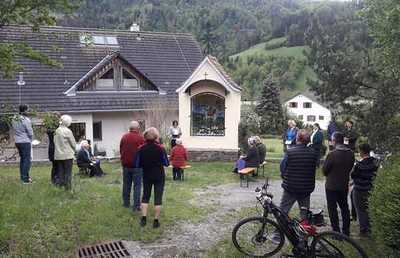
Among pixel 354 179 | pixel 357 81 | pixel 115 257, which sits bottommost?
pixel 115 257

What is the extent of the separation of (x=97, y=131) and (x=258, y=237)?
18382mm

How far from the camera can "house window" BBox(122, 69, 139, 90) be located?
24.6m

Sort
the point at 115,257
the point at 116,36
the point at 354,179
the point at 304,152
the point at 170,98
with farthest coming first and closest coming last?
→ the point at 116,36, the point at 170,98, the point at 354,179, the point at 304,152, the point at 115,257

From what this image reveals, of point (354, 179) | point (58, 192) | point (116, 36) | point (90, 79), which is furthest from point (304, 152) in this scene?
point (116, 36)

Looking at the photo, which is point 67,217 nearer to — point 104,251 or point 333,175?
point 104,251

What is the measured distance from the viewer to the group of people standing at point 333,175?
6.85 metres

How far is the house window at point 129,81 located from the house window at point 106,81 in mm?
664

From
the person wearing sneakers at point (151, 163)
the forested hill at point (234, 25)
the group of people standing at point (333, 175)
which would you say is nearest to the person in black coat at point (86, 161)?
the person wearing sneakers at point (151, 163)

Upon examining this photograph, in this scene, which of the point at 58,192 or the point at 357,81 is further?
the point at 357,81

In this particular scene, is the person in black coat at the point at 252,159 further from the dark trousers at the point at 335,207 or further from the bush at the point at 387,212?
the bush at the point at 387,212

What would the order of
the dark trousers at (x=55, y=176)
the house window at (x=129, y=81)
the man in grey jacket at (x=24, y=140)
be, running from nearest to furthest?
the man in grey jacket at (x=24, y=140) → the dark trousers at (x=55, y=176) → the house window at (x=129, y=81)

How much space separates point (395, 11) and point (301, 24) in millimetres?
122021

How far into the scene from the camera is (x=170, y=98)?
83.6 feet

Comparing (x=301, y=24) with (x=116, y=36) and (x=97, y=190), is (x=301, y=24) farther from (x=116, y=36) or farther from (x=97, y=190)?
(x=97, y=190)
